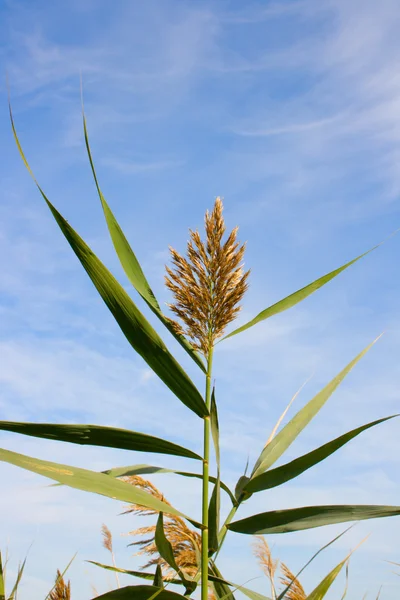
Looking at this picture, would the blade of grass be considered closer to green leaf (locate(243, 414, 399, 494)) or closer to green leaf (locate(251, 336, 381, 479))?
green leaf (locate(251, 336, 381, 479))

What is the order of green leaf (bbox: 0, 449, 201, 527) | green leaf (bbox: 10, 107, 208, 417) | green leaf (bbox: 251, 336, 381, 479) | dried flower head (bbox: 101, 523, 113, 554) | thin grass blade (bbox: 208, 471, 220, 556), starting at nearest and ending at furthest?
green leaf (bbox: 0, 449, 201, 527) < green leaf (bbox: 10, 107, 208, 417) < thin grass blade (bbox: 208, 471, 220, 556) < green leaf (bbox: 251, 336, 381, 479) < dried flower head (bbox: 101, 523, 113, 554)

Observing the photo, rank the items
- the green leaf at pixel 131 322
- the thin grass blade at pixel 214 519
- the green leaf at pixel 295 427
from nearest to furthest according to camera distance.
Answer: the green leaf at pixel 131 322, the thin grass blade at pixel 214 519, the green leaf at pixel 295 427

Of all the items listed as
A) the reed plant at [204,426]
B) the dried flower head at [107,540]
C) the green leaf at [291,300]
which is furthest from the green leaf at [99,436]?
the dried flower head at [107,540]

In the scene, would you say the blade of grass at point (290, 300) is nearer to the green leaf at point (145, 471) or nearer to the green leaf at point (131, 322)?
the green leaf at point (131, 322)

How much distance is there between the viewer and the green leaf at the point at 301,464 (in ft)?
6.43

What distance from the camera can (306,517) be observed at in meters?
2.02

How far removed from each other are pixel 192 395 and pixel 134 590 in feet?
2.03

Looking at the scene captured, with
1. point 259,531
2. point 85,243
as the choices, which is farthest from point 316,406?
point 85,243

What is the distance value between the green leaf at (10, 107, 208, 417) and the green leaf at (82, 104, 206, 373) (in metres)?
0.18

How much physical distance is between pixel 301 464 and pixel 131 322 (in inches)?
28.8

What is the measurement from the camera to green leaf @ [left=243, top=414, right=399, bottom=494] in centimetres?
196

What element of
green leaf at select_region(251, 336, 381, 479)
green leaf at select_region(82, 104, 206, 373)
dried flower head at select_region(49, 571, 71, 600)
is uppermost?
green leaf at select_region(82, 104, 206, 373)

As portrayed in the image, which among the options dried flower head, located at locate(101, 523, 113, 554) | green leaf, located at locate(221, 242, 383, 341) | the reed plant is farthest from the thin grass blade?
dried flower head, located at locate(101, 523, 113, 554)

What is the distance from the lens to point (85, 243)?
187 centimetres
